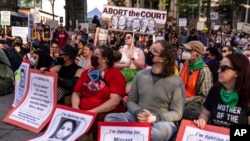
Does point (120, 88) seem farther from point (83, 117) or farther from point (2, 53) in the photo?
point (2, 53)

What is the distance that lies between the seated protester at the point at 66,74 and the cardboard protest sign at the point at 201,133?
8.65 ft

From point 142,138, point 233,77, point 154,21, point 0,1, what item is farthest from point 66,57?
point 0,1

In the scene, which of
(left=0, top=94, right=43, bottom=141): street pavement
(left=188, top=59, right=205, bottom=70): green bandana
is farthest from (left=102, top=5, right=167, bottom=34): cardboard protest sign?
(left=188, top=59, right=205, bottom=70): green bandana

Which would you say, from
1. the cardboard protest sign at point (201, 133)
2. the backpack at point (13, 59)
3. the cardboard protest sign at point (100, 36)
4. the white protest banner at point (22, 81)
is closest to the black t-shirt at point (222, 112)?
the cardboard protest sign at point (201, 133)

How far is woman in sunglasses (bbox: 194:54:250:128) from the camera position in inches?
162

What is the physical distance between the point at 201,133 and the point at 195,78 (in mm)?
1866

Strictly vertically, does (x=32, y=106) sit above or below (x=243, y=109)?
below

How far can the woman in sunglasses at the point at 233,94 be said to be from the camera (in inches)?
162

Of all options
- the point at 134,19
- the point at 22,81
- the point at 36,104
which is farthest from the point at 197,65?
the point at 134,19

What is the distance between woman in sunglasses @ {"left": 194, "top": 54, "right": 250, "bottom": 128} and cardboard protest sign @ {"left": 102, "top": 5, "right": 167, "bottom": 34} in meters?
6.95

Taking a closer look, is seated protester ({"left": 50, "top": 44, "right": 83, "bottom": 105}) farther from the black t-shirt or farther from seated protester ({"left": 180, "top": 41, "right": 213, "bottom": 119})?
the black t-shirt

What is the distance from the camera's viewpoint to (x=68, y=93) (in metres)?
6.67

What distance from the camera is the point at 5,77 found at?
30.7ft

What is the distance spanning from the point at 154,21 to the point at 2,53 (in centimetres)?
406
